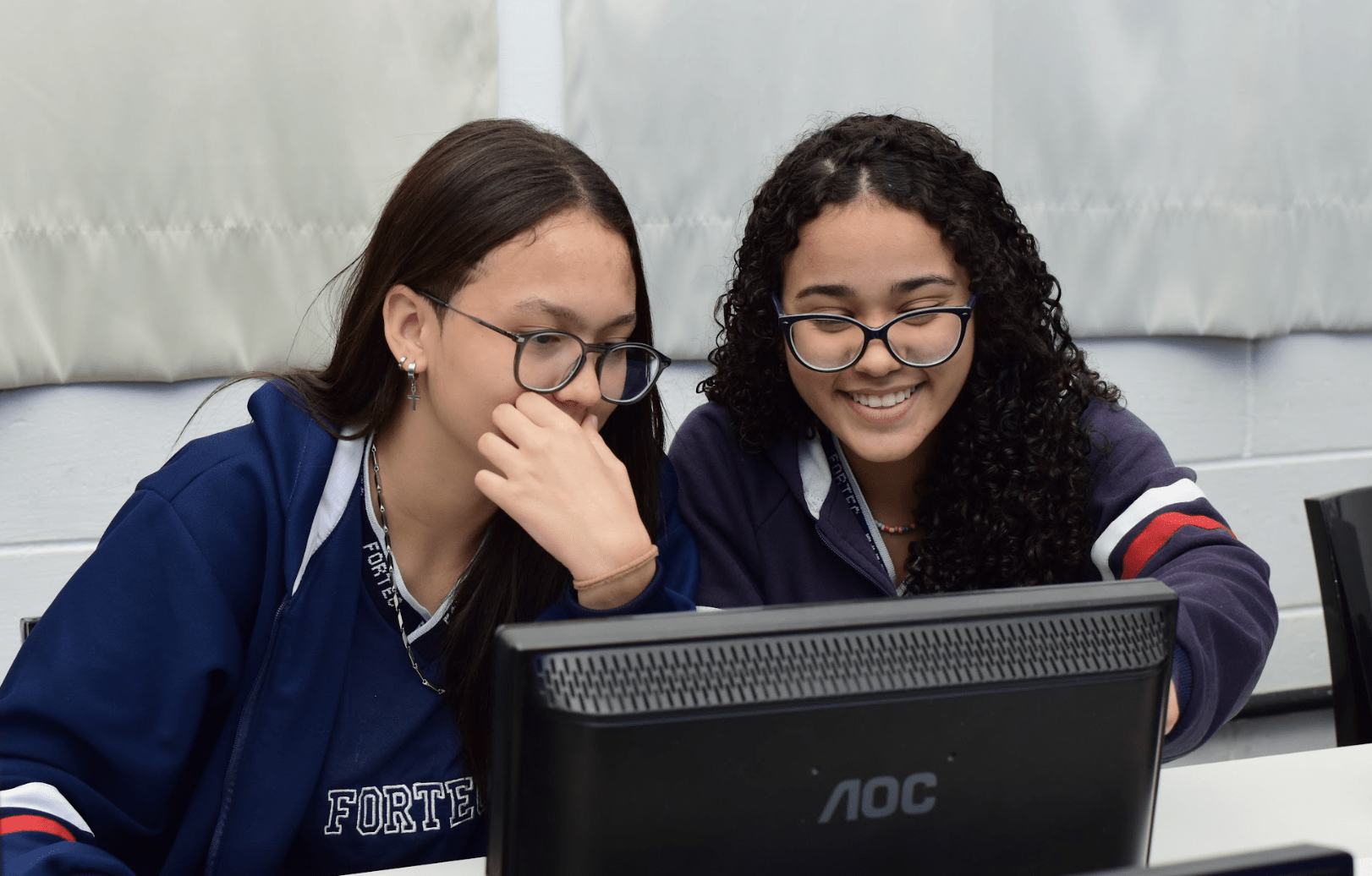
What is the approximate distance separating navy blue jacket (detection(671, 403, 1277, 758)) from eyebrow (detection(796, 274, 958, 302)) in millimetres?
233

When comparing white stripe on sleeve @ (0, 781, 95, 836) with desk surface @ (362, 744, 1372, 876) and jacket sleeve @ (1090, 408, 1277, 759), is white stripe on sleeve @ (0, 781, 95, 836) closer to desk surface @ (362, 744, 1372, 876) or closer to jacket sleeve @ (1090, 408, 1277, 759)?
desk surface @ (362, 744, 1372, 876)

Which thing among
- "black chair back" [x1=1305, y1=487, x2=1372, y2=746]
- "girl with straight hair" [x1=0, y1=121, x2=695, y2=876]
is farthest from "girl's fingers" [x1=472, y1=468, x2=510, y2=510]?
"black chair back" [x1=1305, y1=487, x2=1372, y2=746]

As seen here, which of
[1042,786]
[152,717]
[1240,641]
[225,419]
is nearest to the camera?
[1042,786]

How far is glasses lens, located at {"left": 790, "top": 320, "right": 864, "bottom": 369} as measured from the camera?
1347 mm

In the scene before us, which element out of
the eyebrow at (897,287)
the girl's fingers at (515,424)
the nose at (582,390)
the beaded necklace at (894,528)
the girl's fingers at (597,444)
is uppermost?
the eyebrow at (897,287)

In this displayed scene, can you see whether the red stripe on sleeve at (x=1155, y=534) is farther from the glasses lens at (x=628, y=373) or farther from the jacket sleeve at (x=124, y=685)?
the jacket sleeve at (x=124, y=685)

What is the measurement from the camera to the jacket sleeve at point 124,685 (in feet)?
3.34

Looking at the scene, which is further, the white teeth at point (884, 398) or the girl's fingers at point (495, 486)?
the white teeth at point (884, 398)

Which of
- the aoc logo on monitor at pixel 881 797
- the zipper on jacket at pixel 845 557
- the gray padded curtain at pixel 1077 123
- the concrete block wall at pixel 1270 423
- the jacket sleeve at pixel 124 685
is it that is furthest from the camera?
the concrete block wall at pixel 1270 423

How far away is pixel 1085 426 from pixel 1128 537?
19 cm

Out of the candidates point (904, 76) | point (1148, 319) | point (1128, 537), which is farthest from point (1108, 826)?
point (1148, 319)

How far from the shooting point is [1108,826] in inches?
27.4

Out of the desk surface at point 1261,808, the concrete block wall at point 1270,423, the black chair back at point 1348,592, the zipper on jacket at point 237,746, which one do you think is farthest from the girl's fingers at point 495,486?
the concrete block wall at point 1270,423

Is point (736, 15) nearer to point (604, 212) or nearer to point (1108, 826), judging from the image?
point (604, 212)
